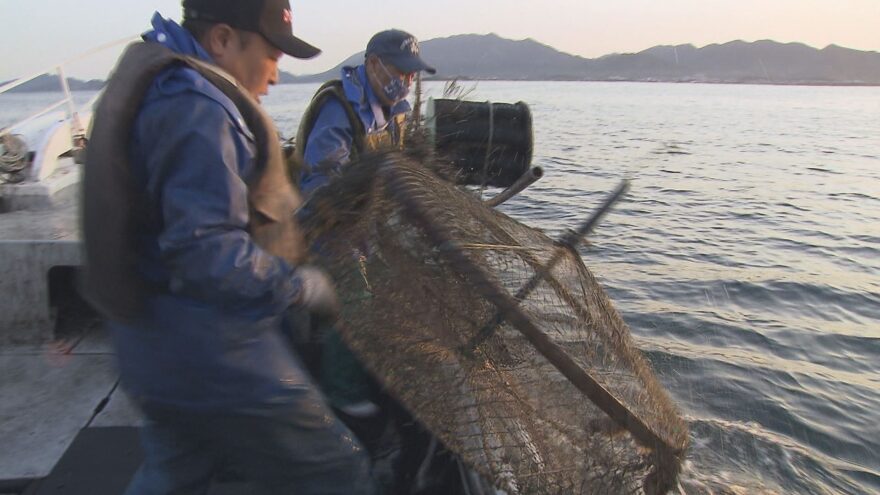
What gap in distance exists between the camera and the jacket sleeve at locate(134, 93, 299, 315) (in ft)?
5.61

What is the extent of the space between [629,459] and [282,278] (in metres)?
1.47

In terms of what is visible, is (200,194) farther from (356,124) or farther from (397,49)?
(397,49)

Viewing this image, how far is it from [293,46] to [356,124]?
1551 mm

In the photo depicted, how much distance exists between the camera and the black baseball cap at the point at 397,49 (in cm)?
384

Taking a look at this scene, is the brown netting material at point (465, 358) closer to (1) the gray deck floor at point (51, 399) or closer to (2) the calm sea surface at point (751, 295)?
(2) the calm sea surface at point (751, 295)

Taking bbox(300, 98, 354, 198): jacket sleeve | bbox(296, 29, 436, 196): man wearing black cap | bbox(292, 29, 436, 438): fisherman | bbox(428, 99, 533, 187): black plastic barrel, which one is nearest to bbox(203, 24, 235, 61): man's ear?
bbox(292, 29, 436, 438): fisherman

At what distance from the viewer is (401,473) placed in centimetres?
316

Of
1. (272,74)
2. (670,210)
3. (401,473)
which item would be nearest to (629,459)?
(401,473)

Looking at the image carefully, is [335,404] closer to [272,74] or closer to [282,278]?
[282,278]

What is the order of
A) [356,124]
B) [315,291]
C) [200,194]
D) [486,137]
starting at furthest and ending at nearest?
[486,137], [356,124], [315,291], [200,194]

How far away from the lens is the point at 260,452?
6.57 ft

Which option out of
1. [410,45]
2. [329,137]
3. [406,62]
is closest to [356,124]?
[329,137]

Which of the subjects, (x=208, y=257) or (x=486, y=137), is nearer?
(x=208, y=257)

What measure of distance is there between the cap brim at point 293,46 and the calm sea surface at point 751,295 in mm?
1981
